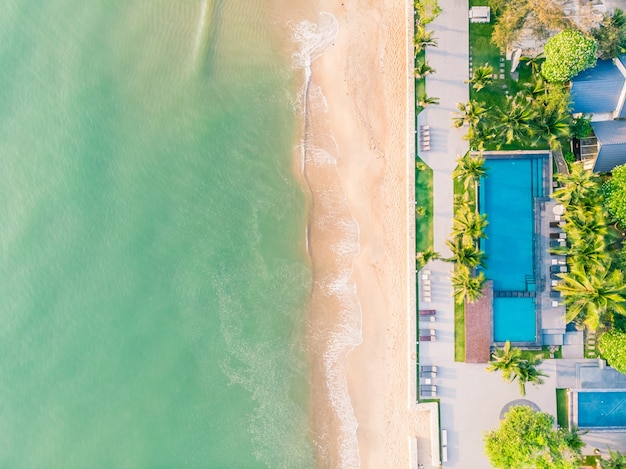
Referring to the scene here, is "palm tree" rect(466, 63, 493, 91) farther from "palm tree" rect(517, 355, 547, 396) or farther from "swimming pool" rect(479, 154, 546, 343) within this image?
"palm tree" rect(517, 355, 547, 396)

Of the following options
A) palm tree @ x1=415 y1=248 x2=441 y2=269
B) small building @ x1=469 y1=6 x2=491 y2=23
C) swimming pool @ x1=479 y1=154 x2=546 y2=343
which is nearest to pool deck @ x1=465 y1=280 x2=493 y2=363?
swimming pool @ x1=479 y1=154 x2=546 y2=343

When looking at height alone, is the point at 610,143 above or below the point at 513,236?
above

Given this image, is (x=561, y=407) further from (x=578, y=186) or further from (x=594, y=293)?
(x=578, y=186)

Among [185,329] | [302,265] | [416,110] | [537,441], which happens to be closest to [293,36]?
[416,110]

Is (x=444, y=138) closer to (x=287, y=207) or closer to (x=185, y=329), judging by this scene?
(x=287, y=207)

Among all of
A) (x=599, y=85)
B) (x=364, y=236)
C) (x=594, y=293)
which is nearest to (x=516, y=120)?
(x=599, y=85)

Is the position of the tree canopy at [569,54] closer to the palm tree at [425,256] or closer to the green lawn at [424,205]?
the green lawn at [424,205]
